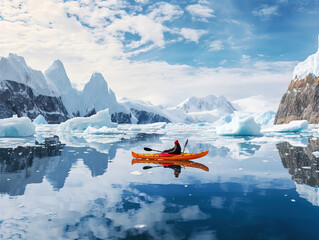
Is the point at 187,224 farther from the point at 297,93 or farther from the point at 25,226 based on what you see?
the point at 297,93

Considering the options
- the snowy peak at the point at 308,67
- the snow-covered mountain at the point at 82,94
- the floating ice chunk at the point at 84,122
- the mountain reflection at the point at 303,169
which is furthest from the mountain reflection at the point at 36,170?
the snow-covered mountain at the point at 82,94

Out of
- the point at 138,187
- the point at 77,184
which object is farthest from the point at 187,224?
the point at 77,184

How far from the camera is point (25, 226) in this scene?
436 cm

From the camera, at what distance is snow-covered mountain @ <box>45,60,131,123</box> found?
97500 millimetres

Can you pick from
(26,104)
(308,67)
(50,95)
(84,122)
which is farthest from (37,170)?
(50,95)

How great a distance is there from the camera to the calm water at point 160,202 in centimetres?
418

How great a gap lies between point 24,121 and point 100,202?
23.1 metres

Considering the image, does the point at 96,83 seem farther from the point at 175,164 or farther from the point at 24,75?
the point at 175,164

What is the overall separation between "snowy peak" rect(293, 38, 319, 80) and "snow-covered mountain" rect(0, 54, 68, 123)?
236ft

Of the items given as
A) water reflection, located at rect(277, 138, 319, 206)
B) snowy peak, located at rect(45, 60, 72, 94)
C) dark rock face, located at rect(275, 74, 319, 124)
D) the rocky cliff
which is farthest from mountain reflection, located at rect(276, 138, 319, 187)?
snowy peak, located at rect(45, 60, 72, 94)

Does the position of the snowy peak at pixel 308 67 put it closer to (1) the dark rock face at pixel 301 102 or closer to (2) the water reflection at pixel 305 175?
(1) the dark rock face at pixel 301 102

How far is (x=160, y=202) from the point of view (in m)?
5.52

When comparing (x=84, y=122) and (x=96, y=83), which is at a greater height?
(x=96, y=83)

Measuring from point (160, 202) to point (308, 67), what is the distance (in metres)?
67.2
